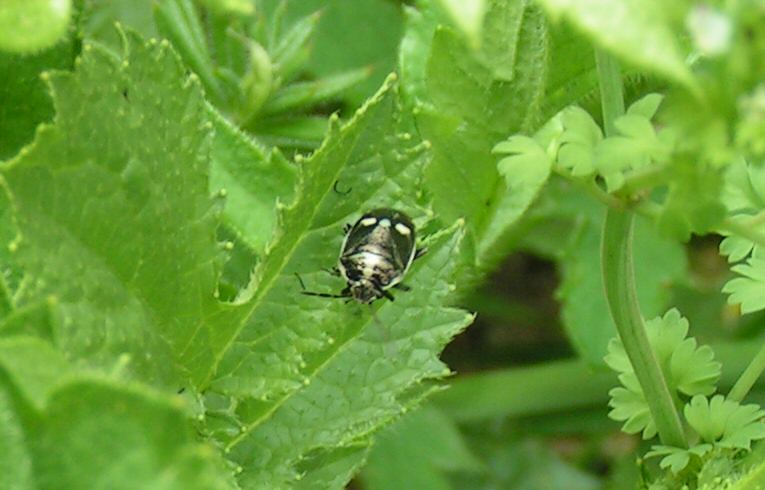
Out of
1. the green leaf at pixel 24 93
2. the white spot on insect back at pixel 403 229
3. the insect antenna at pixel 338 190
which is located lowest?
the white spot on insect back at pixel 403 229

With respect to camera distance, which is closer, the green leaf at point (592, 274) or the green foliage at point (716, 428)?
the green foliage at point (716, 428)

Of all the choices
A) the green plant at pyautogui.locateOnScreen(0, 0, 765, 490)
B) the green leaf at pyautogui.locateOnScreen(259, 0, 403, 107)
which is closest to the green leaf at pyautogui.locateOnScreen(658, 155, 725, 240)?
the green plant at pyautogui.locateOnScreen(0, 0, 765, 490)

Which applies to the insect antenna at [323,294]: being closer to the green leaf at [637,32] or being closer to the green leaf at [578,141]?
the green leaf at [578,141]

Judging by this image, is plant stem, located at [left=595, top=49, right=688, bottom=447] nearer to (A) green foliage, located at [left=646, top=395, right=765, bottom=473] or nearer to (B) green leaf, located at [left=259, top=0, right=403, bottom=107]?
(A) green foliage, located at [left=646, top=395, right=765, bottom=473]

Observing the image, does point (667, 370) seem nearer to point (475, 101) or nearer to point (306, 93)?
point (475, 101)

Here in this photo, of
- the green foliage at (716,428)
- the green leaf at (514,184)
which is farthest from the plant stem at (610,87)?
the green foliage at (716,428)

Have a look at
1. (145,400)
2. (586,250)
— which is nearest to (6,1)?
(145,400)

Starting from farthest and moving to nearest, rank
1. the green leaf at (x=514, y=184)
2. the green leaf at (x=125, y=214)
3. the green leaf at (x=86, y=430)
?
the green leaf at (x=514, y=184) → the green leaf at (x=125, y=214) → the green leaf at (x=86, y=430)
